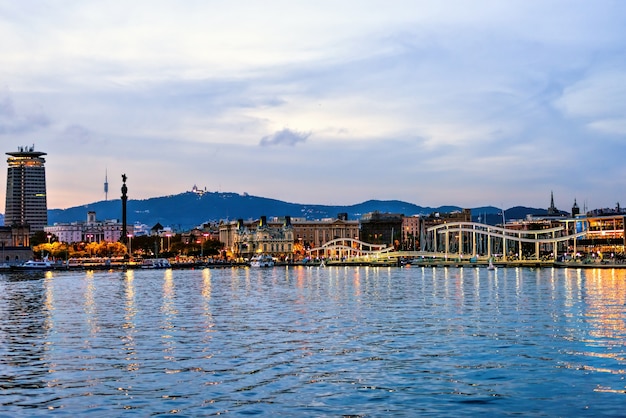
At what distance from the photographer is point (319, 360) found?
25.2 meters

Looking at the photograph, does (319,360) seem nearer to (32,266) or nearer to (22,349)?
(22,349)

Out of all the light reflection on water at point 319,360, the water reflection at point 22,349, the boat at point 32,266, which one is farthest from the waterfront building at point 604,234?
the water reflection at point 22,349

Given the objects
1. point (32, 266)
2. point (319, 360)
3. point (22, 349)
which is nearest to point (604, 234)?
point (32, 266)

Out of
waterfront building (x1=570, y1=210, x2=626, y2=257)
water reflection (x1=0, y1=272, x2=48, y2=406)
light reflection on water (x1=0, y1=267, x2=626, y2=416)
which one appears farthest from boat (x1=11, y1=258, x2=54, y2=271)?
light reflection on water (x1=0, y1=267, x2=626, y2=416)

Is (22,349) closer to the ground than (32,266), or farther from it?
closer to the ground

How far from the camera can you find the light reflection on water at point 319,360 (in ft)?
63.4

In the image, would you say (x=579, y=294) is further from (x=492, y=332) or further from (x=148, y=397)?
(x=148, y=397)

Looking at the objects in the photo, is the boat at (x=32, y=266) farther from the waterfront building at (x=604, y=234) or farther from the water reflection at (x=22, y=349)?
the water reflection at (x=22, y=349)

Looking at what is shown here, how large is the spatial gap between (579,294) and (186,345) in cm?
3342

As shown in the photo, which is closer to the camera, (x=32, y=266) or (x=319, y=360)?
(x=319, y=360)

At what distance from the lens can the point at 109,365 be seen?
→ 2488cm

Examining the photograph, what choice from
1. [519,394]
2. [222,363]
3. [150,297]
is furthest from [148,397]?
[150,297]

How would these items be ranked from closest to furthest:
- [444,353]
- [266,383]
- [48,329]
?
[266,383]
[444,353]
[48,329]

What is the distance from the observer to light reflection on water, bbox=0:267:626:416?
19.3 meters
